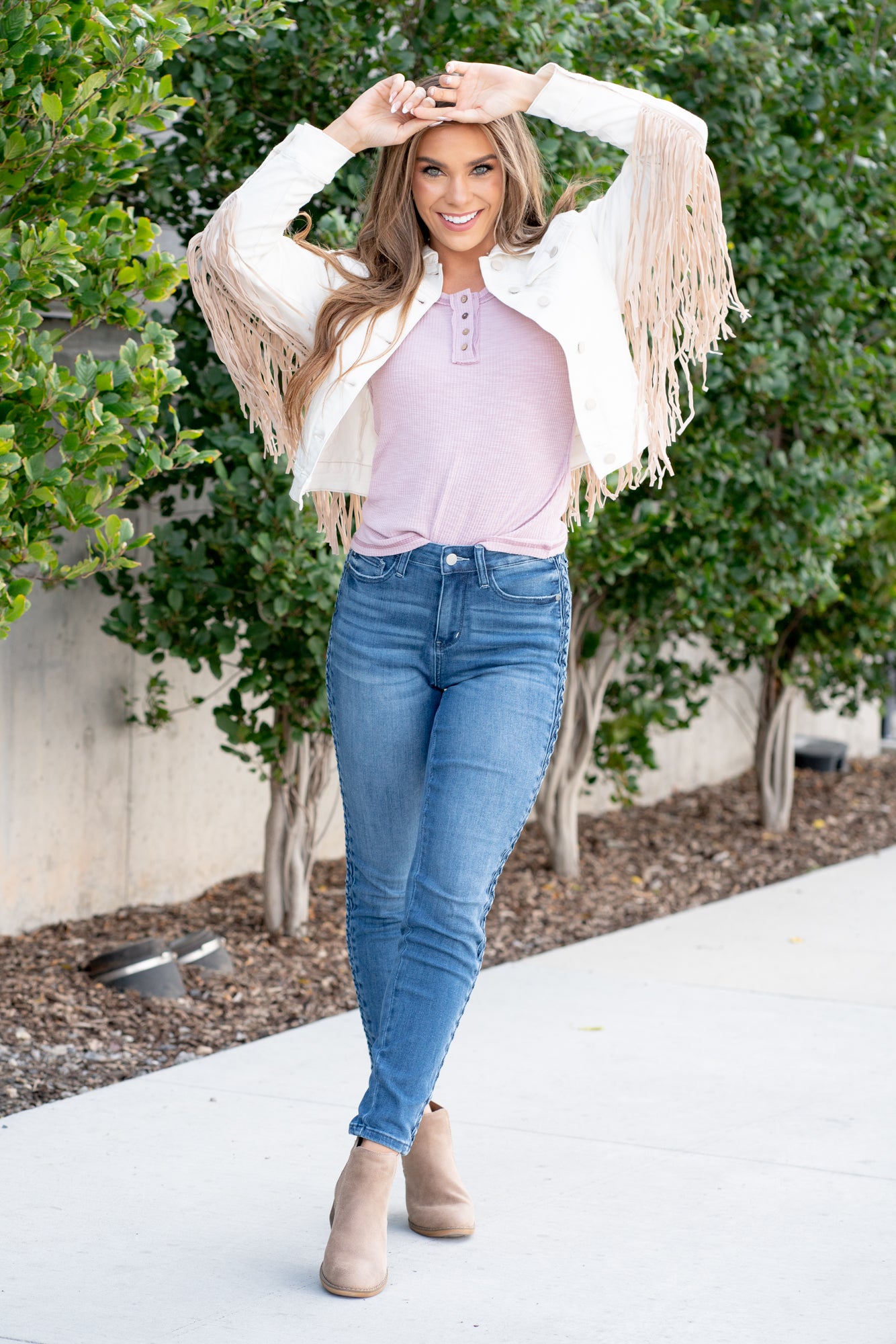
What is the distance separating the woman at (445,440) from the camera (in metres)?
2.78

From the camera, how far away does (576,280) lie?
9.34 feet

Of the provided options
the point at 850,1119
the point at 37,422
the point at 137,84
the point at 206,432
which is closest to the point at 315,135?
the point at 137,84

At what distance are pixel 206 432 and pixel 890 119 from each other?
2.71 metres

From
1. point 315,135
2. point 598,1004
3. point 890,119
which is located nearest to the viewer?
point 315,135

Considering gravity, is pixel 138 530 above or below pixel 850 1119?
above

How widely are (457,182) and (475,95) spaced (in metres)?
0.14

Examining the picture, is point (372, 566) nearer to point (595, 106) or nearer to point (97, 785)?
point (595, 106)

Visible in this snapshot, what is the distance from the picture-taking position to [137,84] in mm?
3385

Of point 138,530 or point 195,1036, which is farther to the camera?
point 138,530

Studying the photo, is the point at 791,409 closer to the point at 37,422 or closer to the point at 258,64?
the point at 258,64

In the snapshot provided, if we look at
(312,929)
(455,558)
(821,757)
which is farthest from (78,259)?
(821,757)

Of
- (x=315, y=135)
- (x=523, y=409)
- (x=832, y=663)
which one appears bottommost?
(x=832, y=663)

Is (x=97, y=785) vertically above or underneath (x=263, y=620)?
underneath

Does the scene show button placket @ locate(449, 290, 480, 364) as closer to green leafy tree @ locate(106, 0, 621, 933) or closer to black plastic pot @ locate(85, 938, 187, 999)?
green leafy tree @ locate(106, 0, 621, 933)
